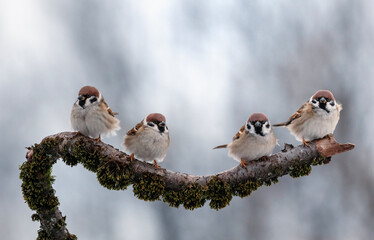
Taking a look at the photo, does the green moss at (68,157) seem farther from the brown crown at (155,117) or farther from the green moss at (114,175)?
the brown crown at (155,117)

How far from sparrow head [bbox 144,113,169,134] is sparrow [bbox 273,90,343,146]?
129cm

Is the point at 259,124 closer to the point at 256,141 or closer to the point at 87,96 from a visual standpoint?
the point at 256,141

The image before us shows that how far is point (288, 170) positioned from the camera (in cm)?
400

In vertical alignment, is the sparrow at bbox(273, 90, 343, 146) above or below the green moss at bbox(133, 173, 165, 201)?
above

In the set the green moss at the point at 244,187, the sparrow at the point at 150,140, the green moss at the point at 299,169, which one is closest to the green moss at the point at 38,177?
the sparrow at the point at 150,140

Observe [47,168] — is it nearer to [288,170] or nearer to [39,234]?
[39,234]

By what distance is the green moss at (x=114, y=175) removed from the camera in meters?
3.70

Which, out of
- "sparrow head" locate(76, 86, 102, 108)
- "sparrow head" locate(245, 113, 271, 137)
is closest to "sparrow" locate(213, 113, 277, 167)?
"sparrow head" locate(245, 113, 271, 137)

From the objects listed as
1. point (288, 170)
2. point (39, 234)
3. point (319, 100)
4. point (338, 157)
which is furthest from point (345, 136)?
point (39, 234)

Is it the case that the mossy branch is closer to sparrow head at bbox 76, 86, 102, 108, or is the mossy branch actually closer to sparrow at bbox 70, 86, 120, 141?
sparrow at bbox 70, 86, 120, 141

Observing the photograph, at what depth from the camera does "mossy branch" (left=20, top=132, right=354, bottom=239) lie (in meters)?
3.76

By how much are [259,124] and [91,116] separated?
1545 millimetres

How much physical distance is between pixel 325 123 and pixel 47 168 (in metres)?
2.62

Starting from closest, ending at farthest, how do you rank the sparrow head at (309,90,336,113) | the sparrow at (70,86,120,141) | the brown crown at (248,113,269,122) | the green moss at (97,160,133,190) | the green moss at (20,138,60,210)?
1. the green moss at (97,160,133,190)
2. the green moss at (20,138,60,210)
3. the brown crown at (248,113,269,122)
4. the sparrow at (70,86,120,141)
5. the sparrow head at (309,90,336,113)
